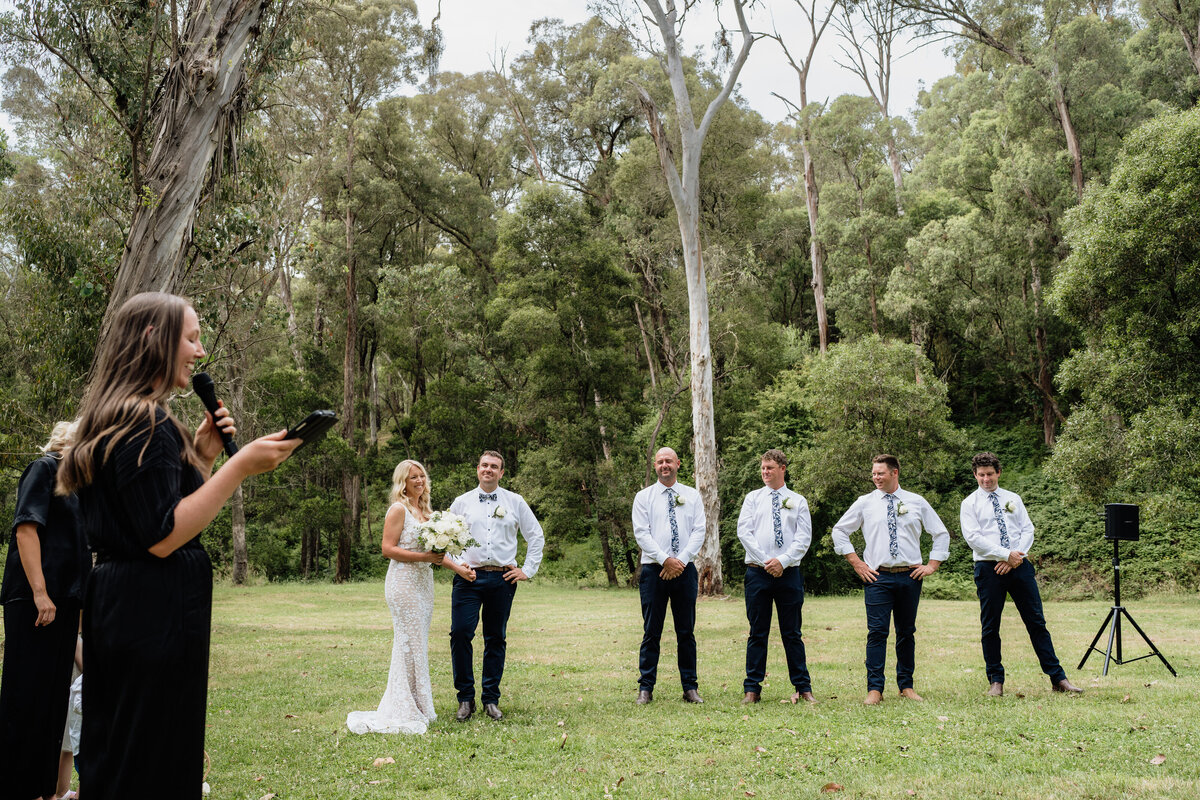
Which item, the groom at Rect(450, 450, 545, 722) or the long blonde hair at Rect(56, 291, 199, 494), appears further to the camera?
the groom at Rect(450, 450, 545, 722)

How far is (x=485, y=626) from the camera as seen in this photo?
7078 millimetres

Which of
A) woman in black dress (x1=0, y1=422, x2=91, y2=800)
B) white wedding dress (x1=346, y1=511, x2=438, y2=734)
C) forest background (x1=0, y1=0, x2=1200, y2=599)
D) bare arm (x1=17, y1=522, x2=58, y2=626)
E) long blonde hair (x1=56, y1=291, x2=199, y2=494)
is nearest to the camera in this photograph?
long blonde hair (x1=56, y1=291, x2=199, y2=494)

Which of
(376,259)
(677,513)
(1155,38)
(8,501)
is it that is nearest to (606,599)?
(677,513)

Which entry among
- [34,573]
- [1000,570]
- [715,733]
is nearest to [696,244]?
[1000,570]

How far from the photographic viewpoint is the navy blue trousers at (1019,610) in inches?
299

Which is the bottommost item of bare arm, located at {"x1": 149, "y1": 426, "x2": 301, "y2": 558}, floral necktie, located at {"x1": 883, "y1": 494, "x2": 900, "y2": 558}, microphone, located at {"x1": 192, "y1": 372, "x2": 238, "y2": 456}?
floral necktie, located at {"x1": 883, "y1": 494, "x2": 900, "y2": 558}

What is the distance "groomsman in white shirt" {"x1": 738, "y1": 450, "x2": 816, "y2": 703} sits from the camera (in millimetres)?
7398

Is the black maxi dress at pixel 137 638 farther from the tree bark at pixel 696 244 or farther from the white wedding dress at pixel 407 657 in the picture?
the tree bark at pixel 696 244

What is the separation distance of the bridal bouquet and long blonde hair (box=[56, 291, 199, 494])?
4353 mm

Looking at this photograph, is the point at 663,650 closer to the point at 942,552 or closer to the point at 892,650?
the point at 892,650

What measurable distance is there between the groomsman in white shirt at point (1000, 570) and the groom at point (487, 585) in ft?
13.4

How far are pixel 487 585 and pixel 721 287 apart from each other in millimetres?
21102

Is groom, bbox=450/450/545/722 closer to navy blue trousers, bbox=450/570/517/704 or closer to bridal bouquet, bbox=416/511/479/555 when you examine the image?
navy blue trousers, bbox=450/570/517/704

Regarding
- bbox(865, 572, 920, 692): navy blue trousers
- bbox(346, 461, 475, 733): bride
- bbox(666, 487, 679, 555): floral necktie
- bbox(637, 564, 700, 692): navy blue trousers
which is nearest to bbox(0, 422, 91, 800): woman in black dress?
bbox(346, 461, 475, 733): bride
